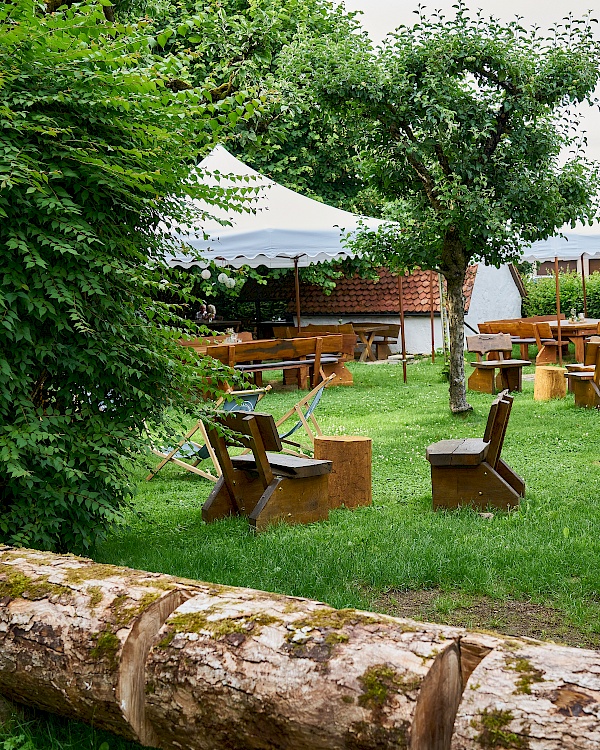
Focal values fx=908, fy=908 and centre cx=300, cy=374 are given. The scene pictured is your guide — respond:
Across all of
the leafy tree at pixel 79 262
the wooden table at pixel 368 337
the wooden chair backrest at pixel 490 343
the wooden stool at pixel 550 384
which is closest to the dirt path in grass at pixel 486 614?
the leafy tree at pixel 79 262

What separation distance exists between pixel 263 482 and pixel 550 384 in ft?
23.7

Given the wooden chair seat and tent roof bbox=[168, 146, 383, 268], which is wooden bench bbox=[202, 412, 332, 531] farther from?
tent roof bbox=[168, 146, 383, 268]

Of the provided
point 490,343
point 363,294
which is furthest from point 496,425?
point 363,294

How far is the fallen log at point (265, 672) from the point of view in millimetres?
2082

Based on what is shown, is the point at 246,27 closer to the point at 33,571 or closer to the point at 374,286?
the point at 33,571

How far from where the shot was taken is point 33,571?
10.5 feet

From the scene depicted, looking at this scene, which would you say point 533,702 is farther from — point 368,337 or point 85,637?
point 368,337

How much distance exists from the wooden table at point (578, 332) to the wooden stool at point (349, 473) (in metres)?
9.37

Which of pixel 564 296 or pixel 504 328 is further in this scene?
pixel 564 296

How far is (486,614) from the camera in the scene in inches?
172

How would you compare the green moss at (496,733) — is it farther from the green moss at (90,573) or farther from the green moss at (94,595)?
the green moss at (90,573)

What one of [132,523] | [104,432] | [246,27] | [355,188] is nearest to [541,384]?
[246,27]

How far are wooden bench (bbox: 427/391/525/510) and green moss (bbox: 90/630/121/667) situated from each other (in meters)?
3.97

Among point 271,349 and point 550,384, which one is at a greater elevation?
point 271,349
